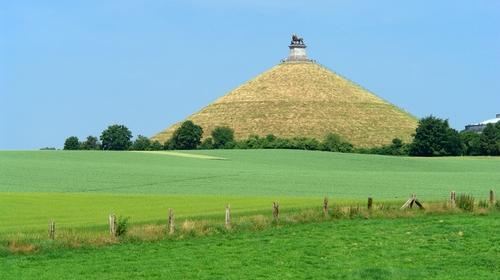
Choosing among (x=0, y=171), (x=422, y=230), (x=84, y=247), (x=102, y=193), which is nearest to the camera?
(x=84, y=247)

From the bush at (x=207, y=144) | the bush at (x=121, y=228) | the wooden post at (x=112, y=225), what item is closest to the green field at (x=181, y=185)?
the bush at (x=121, y=228)

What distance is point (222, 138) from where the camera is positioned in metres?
162

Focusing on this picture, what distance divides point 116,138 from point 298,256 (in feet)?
454

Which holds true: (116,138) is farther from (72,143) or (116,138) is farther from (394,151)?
(394,151)

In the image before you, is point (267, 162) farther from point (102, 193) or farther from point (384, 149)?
point (384, 149)

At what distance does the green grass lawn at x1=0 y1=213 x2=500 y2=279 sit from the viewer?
27609 millimetres

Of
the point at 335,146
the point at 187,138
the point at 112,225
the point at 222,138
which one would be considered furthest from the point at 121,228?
the point at 222,138

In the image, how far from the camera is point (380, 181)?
218ft

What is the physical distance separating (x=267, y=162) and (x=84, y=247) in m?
62.2

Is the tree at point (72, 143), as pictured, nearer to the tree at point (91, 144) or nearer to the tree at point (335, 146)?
the tree at point (91, 144)

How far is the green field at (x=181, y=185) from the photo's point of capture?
4222cm

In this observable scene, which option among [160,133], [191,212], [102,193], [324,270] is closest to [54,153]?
[102,193]

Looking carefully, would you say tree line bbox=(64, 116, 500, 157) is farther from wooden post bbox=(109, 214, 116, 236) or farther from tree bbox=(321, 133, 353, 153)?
wooden post bbox=(109, 214, 116, 236)

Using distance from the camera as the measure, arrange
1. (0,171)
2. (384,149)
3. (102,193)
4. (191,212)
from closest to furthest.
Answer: (191,212), (102,193), (0,171), (384,149)
